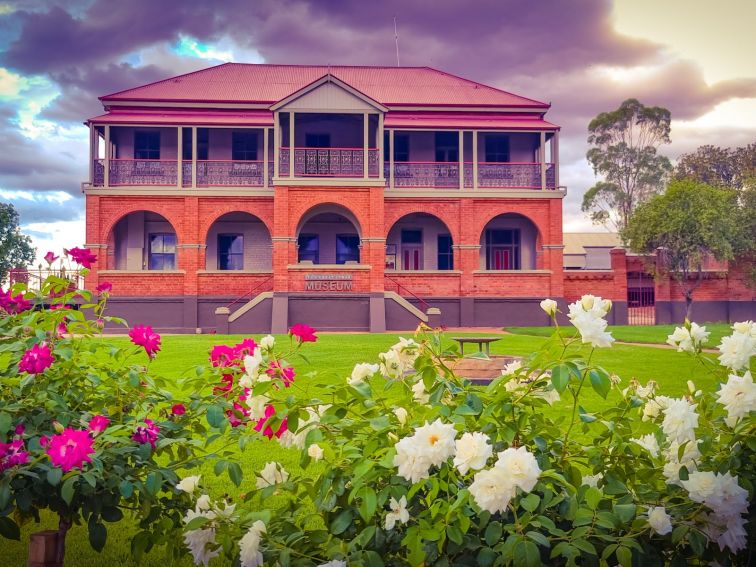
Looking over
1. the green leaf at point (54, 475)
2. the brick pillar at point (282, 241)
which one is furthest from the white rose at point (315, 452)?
the brick pillar at point (282, 241)

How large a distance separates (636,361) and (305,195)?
1427 cm

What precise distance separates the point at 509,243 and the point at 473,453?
26914mm

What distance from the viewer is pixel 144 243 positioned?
2666 centimetres

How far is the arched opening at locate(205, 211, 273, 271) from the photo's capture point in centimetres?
2697

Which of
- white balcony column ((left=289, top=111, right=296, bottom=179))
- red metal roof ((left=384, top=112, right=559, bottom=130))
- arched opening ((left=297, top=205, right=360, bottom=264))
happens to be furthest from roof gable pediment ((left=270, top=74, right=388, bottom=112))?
arched opening ((left=297, top=205, right=360, bottom=264))

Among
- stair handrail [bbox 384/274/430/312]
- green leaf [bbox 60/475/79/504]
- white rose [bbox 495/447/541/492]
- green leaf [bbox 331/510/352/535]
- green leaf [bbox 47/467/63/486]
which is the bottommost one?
green leaf [bbox 331/510/352/535]

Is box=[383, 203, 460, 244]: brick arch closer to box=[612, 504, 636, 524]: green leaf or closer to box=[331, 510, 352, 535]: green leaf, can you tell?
box=[331, 510, 352, 535]: green leaf

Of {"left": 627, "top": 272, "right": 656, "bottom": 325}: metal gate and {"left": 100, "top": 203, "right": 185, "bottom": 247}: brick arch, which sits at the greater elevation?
{"left": 100, "top": 203, "right": 185, "bottom": 247}: brick arch

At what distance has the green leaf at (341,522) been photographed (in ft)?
7.50

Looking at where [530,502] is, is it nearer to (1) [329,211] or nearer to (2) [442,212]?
(1) [329,211]

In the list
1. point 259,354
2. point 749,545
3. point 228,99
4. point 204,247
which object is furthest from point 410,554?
point 228,99

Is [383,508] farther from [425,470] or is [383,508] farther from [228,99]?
[228,99]

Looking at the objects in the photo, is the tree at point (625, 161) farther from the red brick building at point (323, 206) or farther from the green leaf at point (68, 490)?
the green leaf at point (68, 490)

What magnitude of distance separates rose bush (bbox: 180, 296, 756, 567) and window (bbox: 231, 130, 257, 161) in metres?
25.6
